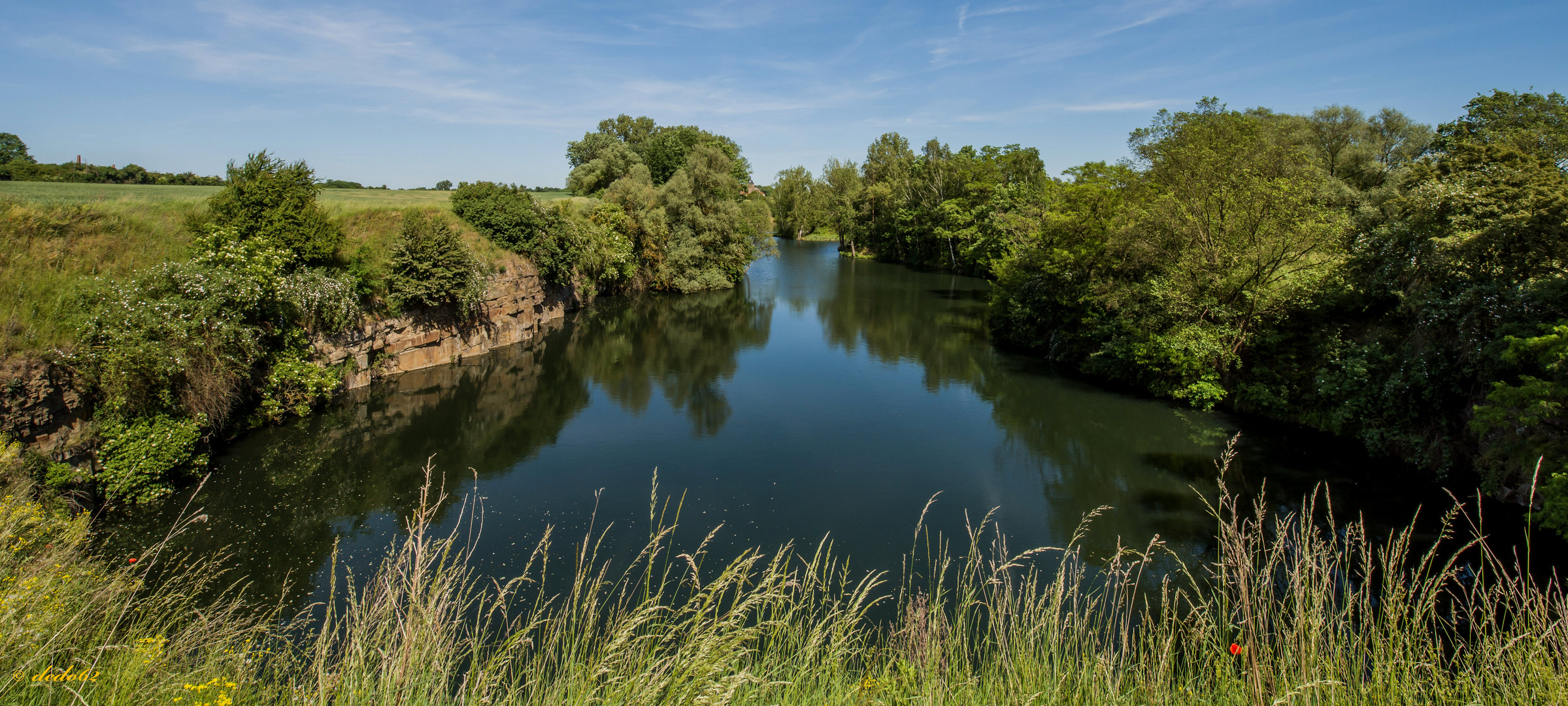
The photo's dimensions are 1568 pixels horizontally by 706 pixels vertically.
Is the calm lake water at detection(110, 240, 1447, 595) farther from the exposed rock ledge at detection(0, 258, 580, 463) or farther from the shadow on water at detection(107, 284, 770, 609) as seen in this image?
the exposed rock ledge at detection(0, 258, 580, 463)

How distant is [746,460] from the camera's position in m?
17.1

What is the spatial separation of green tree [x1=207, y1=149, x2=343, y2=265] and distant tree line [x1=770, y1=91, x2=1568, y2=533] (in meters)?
25.3

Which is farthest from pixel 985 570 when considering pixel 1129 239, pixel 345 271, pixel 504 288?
pixel 504 288

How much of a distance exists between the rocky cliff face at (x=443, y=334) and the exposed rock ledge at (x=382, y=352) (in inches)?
1.1

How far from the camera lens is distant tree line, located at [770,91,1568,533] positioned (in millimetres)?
13305

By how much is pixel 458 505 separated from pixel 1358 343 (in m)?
22.3

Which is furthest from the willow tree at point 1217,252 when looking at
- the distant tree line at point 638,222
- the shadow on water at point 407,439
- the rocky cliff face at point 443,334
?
the distant tree line at point 638,222

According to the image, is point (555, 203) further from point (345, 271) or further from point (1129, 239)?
point (1129, 239)

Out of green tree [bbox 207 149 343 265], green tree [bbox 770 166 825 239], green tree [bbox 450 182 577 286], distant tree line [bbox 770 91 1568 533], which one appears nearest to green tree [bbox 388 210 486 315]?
green tree [bbox 207 149 343 265]

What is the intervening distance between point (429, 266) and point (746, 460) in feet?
48.2

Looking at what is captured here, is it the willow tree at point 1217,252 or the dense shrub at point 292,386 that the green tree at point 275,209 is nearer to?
the dense shrub at point 292,386

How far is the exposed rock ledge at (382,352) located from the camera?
12.3 m

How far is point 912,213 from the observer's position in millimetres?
66250

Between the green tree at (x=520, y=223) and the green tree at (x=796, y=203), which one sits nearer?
Answer: the green tree at (x=520, y=223)
